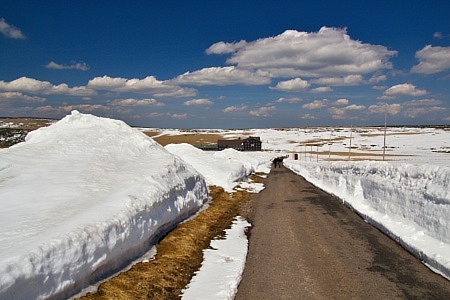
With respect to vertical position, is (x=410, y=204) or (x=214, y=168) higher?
(x=410, y=204)

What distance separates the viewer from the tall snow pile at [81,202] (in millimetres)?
6770

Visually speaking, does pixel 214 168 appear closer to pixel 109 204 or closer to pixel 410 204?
pixel 410 204

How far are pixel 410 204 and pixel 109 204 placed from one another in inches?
410

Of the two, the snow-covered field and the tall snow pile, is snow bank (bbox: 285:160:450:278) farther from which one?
the tall snow pile

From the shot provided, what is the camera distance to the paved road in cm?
798

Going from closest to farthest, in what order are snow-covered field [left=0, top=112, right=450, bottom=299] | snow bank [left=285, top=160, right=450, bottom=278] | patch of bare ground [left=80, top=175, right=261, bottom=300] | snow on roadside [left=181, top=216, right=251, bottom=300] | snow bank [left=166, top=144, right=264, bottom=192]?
snow-covered field [left=0, top=112, right=450, bottom=299] → patch of bare ground [left=80, top=175, right=261, bottom=300] → snow on roadside [left=181, top=216, right=251, bottom=300] → snow bank [left=285, top=160, right=450, bottom=278] → snow bank [left=166, top=144, right=264, bottom=192]

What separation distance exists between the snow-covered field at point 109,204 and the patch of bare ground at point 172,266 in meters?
0.43

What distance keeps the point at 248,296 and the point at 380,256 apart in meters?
4.84

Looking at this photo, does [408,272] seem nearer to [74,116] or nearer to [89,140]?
[89,140]

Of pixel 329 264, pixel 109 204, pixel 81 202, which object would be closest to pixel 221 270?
pixel 329 264

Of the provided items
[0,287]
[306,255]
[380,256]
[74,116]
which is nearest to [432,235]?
[380,256]

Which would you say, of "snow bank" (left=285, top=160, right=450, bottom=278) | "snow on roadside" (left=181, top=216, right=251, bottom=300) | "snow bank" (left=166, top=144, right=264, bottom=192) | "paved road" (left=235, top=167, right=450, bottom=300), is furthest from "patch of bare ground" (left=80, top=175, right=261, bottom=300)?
"snow bank" (left=166, top=144, right=264, bottom=192)

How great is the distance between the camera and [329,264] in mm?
9773

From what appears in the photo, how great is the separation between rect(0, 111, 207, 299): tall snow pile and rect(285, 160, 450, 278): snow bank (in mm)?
8102
